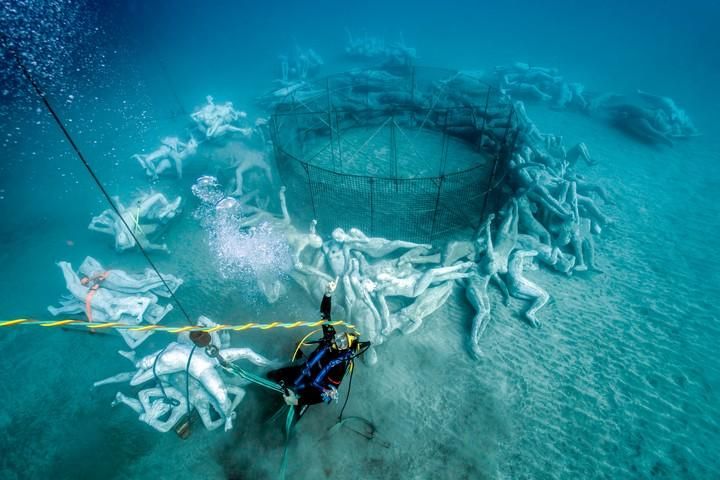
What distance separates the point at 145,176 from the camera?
1711 cm

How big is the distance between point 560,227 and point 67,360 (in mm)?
16226

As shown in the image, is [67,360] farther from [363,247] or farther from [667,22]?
[667,22]

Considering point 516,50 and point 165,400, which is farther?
point 516,50

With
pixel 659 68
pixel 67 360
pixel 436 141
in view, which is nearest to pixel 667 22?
pixel 659 68

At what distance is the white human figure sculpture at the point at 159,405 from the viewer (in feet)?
21.7

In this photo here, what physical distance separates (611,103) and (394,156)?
1909 centimetres

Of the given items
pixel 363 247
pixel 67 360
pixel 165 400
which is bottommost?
pixel 67 360

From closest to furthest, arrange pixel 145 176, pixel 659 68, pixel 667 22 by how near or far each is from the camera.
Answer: pixel 145 176
pixel 659 68
pixel 667 22

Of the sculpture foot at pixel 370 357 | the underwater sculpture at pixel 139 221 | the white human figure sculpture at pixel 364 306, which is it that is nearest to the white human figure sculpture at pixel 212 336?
the white human figure sculpture at pixel 364 306

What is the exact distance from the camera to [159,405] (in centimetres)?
684

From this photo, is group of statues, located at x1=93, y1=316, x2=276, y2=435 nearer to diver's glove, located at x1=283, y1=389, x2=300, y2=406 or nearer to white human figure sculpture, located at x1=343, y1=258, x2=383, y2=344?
diver's glove, located at x1=283, y1=389, x2=300, y2=406

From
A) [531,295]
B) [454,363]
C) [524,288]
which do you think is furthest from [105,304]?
[531,295]

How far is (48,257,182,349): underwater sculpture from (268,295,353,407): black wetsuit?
5.60m

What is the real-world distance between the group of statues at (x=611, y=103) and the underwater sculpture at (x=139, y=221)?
2514 centimetres
